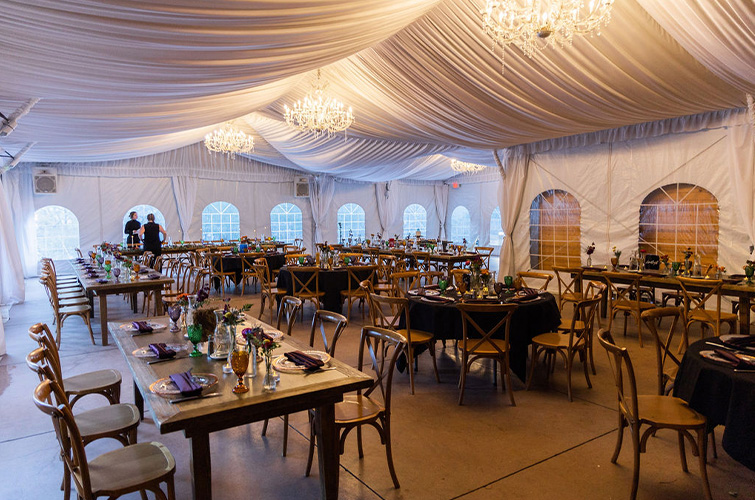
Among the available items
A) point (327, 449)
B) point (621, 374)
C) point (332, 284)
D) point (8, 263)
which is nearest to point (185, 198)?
point (8, 263)

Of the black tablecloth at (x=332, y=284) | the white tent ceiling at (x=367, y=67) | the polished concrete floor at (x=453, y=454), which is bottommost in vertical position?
the polished concrete floor at (x=453, y=454)

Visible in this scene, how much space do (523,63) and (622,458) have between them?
430 cm

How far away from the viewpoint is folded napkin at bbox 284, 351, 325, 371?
2485 millimetres

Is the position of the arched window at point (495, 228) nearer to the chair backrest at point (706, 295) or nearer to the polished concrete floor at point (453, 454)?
the chair backrest at point (706, 295)

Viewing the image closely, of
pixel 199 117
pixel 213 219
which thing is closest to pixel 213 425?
pixel 199 117

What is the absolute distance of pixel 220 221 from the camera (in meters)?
15.3

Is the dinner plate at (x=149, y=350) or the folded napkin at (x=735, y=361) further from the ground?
the dinner plate at (x=149, y=350)

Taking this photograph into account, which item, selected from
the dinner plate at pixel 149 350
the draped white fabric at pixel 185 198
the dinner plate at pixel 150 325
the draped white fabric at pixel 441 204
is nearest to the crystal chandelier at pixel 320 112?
the dinner plate at pixel 150 325

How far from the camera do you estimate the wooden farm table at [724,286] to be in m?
5.03

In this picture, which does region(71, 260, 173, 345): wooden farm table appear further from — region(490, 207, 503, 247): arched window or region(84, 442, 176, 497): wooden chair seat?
region(490, 207, 503, 247): arched window

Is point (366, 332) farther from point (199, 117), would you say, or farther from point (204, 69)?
point (199, 117)

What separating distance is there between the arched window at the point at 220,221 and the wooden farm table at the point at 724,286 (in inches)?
456

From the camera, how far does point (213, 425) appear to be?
203 cm

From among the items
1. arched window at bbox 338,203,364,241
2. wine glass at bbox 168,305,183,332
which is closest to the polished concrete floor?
wine glass at bbox 168,305,183,332
